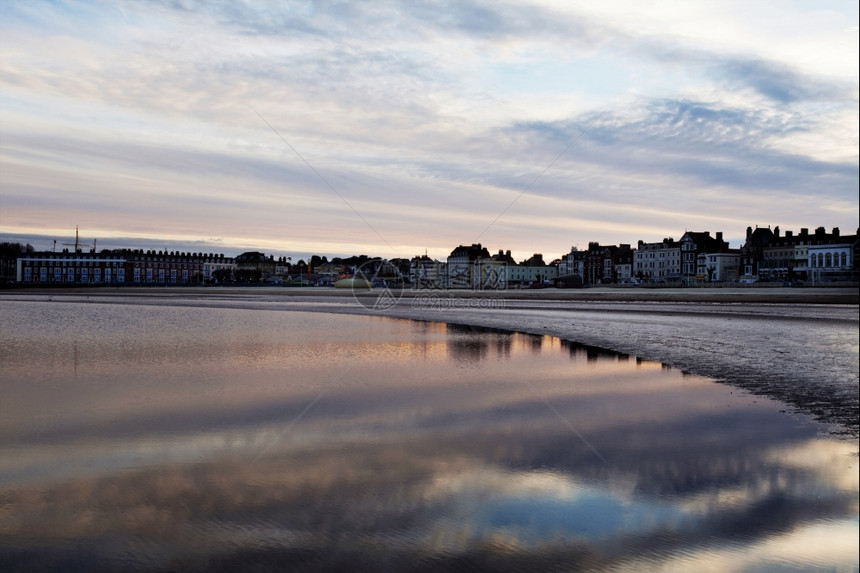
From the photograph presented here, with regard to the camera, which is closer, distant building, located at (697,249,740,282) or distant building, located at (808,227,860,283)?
distant building, located at (808,227,860,283)

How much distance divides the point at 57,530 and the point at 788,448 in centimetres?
880

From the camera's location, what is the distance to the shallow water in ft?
18.5

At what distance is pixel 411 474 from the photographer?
772cm

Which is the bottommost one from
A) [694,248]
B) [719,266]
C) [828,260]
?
[719,266]

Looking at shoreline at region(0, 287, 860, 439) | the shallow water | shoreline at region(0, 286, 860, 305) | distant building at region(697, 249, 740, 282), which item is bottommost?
the shallow water

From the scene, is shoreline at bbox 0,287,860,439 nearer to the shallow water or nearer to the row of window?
the shallow water

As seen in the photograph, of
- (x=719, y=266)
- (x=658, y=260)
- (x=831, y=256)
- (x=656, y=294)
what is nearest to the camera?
(x=656, y=294)

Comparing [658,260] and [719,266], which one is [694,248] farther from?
[658,260]

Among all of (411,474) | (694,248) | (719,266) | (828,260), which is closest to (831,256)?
(828,260)

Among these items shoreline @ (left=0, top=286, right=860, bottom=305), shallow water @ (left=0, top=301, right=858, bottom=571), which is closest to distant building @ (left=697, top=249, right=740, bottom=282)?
shoreline @ (left=0, top=286, right=860, bottom=305)

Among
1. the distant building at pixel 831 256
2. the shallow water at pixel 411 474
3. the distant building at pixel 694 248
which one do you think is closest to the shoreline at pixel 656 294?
the distant building at pixel 831 256

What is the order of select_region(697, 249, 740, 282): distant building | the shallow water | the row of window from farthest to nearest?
select_region(697, 249, 740, 282): distant building → the row of window → the shallow water

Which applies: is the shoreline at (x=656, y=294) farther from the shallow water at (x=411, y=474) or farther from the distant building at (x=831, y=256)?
the shallow water at (x=411, y=474)

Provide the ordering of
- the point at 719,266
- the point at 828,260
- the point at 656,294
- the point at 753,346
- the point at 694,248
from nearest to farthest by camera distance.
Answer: the point at 753,346, the point at 656,294, the point at 828,260, the point at 719,266, the point at 694,248
